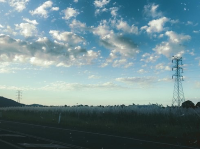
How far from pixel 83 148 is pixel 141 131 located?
9.18 metres

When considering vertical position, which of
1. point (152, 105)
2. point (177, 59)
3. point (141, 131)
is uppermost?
point (177, 59)

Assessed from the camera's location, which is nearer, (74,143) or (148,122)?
(74,143)

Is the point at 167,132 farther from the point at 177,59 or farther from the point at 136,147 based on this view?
the point at 177,59

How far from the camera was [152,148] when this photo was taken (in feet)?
32.2

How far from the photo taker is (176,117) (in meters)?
21.7

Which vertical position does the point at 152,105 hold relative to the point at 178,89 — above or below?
below

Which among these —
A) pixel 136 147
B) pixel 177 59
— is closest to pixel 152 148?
Result: pixel 136 147

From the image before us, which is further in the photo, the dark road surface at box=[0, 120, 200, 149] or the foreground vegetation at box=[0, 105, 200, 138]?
the foreground vegetation at box=[0, 105, 200, 138]

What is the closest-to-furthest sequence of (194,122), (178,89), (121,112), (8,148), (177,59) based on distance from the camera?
(8,148), (194,122), (121,112), (178,89), (177,59)

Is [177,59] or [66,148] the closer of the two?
[66,148]

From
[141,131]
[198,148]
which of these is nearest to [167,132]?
[141,131]

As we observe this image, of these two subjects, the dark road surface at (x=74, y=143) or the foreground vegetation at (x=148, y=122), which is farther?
the foreground vegetation at (x=148, y=122)

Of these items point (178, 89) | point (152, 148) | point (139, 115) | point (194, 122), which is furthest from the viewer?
point (178, 89)

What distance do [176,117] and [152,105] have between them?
622 centimetres
